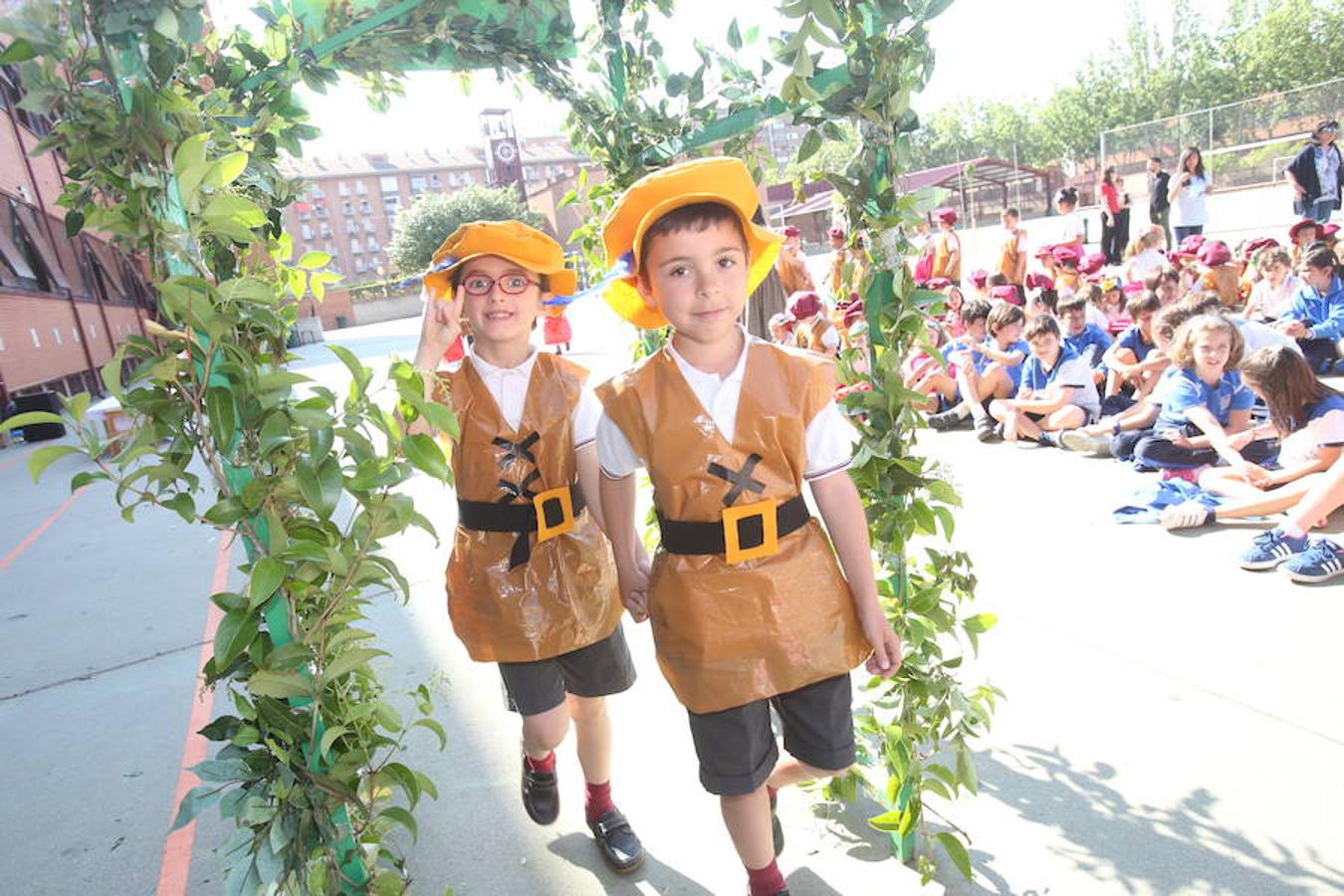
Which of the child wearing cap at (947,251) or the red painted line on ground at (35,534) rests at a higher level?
the child wearing cap at (947,251)

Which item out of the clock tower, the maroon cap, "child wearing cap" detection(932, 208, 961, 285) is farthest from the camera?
the clock tower

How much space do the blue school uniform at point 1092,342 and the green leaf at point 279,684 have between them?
610 cm

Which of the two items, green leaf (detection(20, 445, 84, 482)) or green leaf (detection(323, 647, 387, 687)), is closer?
green leaf (detection(20, 445, 84, 482))

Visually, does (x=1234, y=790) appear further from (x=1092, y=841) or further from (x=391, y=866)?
(x=391, y=866)

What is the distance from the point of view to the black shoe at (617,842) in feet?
7.22

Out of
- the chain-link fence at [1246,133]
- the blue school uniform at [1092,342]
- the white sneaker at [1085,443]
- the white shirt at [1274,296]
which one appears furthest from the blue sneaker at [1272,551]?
the chain-link fence at [1246,133]

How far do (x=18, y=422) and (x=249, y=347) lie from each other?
15.4 inches

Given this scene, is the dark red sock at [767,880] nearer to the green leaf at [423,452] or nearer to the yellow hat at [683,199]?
the green leaf at [423,452]

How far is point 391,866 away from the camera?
2105mm

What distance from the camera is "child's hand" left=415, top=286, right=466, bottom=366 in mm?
2043

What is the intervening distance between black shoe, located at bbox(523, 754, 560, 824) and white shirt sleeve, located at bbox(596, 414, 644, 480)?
3.56 feet

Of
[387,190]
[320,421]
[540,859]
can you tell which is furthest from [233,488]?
[387,190]

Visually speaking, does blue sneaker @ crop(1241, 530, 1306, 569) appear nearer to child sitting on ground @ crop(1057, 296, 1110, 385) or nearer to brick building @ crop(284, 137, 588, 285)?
child sitting on ground @ crop(1057, 296, 1110, 385)

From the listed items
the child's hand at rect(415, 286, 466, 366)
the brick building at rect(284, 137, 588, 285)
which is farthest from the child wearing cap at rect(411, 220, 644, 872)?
the brick building at rect(284, 137, 588, 285)
